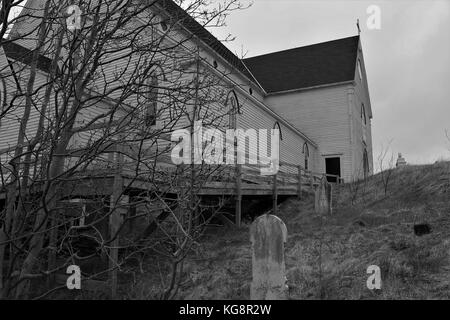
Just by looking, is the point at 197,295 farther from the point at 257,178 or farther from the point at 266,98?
the point at 266,98

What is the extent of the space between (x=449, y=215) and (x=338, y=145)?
685 inches

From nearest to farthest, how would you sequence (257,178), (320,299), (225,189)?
(320,299), (225,189), (257,178)

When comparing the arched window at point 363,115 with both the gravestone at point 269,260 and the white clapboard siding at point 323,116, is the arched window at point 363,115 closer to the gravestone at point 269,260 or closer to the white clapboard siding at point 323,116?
the white clapboard siding at point 323,116

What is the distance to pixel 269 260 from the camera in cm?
676

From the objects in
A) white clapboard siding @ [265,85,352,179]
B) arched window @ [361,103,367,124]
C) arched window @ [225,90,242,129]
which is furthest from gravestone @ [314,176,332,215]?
arched window @ [361,103,367,124]

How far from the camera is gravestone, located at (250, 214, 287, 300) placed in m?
6.72

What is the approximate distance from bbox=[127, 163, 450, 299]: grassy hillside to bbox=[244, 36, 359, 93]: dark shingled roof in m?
15.5

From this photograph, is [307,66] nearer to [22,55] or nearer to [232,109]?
[232,109]

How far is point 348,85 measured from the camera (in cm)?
2934

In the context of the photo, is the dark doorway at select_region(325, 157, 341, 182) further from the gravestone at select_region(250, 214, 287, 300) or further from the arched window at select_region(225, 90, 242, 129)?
the gravestone at select_region(250, 214, 287, 300)

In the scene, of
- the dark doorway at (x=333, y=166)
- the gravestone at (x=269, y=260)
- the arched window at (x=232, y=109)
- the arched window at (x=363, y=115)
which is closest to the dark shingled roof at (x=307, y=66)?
the arched window at (x=363, y=115)

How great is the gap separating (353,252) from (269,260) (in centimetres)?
430

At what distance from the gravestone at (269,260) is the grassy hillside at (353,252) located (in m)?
1.39

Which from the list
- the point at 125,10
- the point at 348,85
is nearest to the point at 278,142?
the point at 348,85
